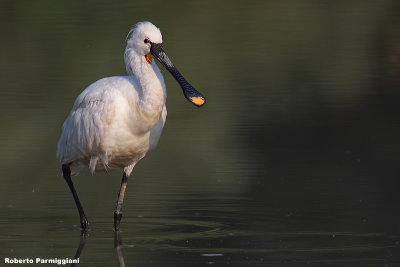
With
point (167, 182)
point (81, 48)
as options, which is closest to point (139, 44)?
point (167, 182)

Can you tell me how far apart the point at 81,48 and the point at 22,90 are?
2.57m

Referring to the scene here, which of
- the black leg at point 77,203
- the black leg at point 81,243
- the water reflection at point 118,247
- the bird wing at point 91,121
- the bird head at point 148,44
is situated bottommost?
the water reflection at point 118,247

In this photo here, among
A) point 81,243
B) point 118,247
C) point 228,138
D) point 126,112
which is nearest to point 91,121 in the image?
Result: point 126,112

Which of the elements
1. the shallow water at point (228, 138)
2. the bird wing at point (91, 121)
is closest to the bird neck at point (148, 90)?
the bird wing at point (91, 121)

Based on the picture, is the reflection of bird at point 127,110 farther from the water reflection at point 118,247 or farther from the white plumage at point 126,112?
the water reflection at point 118,247

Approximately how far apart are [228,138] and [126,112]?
12.9ft

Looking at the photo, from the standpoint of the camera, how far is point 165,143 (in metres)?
12.5

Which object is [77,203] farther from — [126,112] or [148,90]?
[148,90]

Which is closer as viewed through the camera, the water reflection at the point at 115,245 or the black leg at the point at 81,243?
the water reflection at the point at 115,245

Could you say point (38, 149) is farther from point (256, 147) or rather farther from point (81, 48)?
point (81, 48)

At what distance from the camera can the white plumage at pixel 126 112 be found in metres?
8.78

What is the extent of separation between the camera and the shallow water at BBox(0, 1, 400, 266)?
8211 mm

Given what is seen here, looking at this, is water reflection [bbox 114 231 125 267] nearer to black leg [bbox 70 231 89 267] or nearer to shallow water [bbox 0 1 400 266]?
shallow water [bbox 0 1 400 266]

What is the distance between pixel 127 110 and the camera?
28.9 feet
